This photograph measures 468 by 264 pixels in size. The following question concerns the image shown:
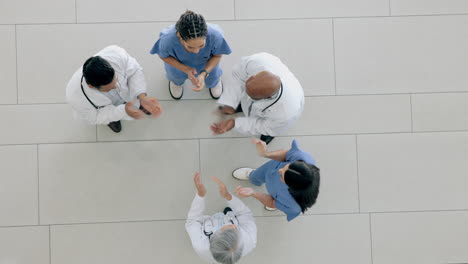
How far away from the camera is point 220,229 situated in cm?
215

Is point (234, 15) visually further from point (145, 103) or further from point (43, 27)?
point (43, 27)

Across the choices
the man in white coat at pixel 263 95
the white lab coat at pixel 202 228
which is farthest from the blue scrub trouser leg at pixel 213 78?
the white lab coat at pixel 202 228

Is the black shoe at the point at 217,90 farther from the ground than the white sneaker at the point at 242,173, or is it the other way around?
the black shoe at the point at 217,90

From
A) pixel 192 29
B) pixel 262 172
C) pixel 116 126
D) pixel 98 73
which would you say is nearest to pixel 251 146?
pixel 262 172

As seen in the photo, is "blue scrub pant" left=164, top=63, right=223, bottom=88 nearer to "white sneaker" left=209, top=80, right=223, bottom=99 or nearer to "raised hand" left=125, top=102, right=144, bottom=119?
"white sneaker" left=209, top=80, right=223, bottom=99

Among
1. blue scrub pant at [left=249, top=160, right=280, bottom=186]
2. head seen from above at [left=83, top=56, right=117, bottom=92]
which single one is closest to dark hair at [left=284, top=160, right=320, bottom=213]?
blue scrub pant at [left=249, top=160, right=280, bottom=186]

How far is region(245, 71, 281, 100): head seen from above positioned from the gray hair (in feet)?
2.47

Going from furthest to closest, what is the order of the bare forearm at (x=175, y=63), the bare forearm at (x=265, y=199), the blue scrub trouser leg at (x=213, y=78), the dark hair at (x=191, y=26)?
1. the blue scrub trouser leg at (x=213, y=78)
2. the bare forearm at (x=265, y=199)
3. the bare forearm at (x=175, y=63)
4. the dark hair at (x=191, y=26)

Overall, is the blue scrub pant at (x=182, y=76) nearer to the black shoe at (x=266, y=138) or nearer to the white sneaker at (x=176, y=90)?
the white sneaker at (x=176, y=90)

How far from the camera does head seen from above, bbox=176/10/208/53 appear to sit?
1.78 metres

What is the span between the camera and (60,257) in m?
2.57

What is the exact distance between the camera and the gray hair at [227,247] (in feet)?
6.59

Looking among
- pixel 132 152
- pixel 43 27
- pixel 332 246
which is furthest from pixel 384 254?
pixel 43 27

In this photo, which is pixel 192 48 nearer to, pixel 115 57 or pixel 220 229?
pixel 115 57
